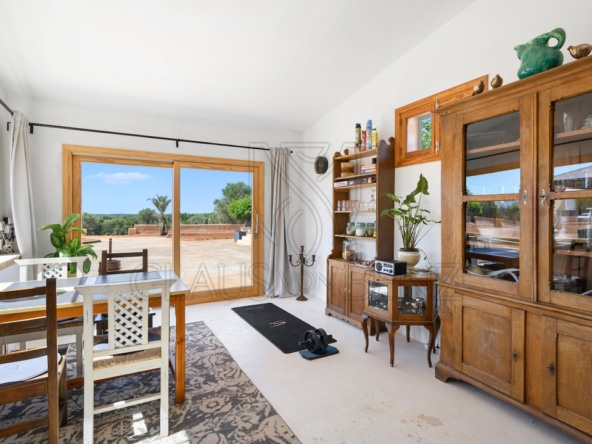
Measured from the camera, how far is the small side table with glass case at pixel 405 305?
257 centimetres

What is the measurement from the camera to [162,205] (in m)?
4.23

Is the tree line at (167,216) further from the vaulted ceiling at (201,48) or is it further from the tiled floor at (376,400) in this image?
the tiled floor at (376,400)

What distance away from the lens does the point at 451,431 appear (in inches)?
69.9

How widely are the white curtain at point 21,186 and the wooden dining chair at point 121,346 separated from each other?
2299mm

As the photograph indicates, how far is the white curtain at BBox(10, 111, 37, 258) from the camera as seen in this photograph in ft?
10.5

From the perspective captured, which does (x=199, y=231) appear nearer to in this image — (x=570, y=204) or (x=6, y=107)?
(x=6, y=107)

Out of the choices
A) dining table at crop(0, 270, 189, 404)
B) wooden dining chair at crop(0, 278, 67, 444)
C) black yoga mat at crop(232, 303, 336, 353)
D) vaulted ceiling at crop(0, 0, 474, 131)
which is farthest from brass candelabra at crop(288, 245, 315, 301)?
wooden dining chair at crop(0, 278, 67, 444)

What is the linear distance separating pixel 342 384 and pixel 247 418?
749 mm

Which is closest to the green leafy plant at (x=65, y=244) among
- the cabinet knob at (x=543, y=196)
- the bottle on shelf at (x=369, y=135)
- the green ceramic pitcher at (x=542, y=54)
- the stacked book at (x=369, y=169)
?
the stacked book at (x=369, y=169)

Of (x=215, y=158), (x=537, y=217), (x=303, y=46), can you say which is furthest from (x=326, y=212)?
(x=537, y=217)

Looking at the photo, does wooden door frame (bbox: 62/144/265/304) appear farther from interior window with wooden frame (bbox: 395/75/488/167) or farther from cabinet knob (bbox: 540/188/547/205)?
cabinet knob (bbox: 540/188/547/205)

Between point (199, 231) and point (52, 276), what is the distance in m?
1.95

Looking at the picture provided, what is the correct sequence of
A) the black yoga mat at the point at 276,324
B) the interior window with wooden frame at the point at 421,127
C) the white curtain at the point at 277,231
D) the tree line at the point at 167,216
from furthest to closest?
the white curtain at the point at 277,231 < the tree line at the point at 167,216 < the black yoga mat at the point at 276,324 < the interior window with wooden frame at the point at 421,127

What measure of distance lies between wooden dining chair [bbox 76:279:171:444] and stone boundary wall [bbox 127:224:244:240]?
8.47 feet
